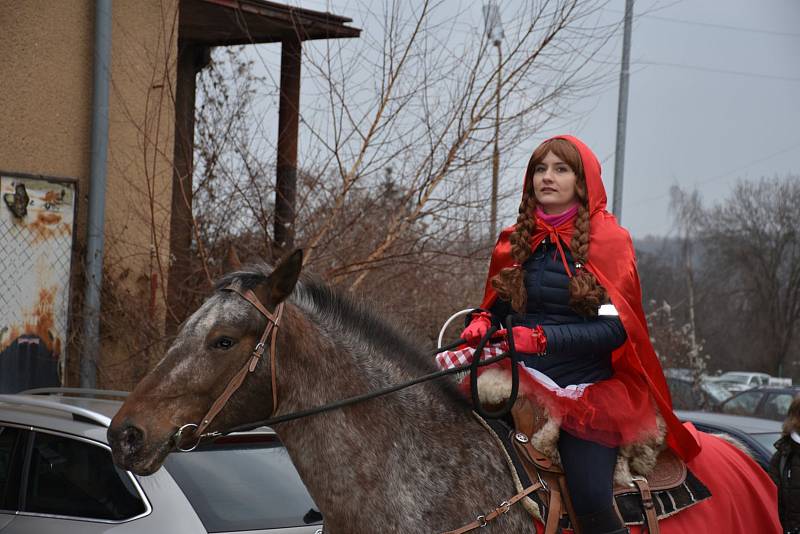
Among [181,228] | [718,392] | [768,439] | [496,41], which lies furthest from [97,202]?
[718,392]

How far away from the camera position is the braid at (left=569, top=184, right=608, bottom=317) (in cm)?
333

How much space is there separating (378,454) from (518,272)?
0.94m

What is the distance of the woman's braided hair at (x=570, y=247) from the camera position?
3.36 metres

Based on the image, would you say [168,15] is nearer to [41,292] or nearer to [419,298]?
[41,292]

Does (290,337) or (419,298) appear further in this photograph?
(419,298)

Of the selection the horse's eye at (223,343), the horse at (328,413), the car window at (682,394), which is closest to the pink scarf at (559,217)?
the horse at (328,413)

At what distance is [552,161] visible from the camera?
12.0ft

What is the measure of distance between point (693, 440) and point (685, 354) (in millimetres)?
14213

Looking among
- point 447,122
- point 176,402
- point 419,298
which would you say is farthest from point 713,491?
point 419,298

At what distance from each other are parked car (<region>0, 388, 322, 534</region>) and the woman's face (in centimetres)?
187

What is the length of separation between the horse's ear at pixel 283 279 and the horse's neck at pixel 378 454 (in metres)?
0.21

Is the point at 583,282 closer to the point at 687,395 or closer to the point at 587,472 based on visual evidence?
the point at 587,472

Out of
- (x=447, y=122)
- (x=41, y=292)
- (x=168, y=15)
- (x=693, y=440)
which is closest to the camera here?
(x=693, y=440)

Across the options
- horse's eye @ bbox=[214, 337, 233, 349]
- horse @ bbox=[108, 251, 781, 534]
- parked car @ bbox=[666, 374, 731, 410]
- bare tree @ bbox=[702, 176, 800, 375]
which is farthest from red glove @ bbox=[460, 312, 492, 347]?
bare tree @ bbox=[702, 176, 800, 375]
